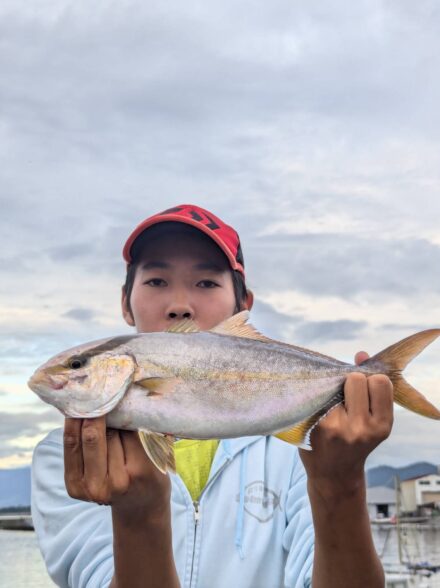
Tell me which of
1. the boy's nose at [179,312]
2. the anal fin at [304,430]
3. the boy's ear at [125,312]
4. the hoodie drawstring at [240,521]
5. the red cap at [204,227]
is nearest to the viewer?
the anal fin at [304,430]

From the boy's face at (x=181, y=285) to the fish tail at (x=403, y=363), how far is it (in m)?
1.38

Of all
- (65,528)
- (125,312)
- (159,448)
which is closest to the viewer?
(159,448)

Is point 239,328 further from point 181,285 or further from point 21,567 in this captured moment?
point 21,567

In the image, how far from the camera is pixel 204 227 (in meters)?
5.84

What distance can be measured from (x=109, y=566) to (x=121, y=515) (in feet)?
3.29

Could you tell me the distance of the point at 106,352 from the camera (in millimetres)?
4188

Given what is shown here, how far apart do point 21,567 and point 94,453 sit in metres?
116

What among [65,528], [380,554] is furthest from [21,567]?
[65,528]

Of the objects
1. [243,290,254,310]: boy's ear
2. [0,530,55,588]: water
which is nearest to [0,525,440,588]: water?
[0,530,55,588]: water

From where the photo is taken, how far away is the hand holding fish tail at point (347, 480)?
14.4ft

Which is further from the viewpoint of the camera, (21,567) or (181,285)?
(21,567)

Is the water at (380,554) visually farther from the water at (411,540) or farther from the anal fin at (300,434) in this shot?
the anal fin at (300,434)

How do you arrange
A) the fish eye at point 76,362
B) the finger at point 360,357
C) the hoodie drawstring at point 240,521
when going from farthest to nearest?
1. the hoodie drawstring at point 240,521
2. the finger at point 360,357
3. the fish eye at point 76,362

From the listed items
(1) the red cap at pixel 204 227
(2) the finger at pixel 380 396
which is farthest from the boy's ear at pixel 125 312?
(2) the finger at pixel 380 396
